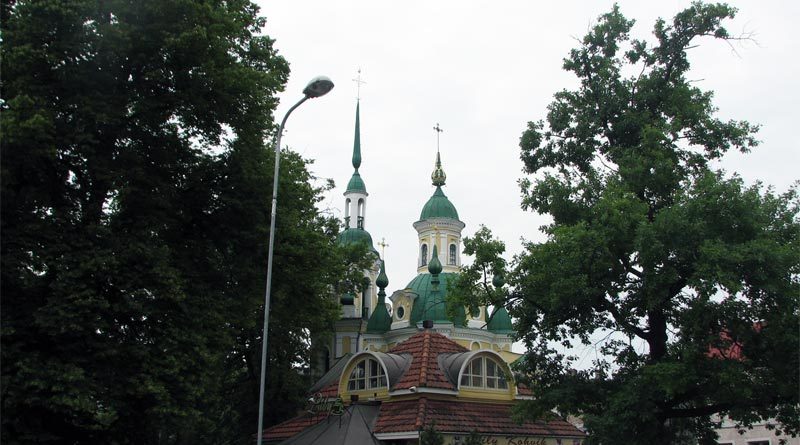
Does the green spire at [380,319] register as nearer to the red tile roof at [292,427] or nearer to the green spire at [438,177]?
the green spire at [438,177]

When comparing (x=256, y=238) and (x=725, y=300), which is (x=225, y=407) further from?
(x=725, y=300)

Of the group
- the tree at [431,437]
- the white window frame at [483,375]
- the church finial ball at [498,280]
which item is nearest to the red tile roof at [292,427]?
the white window frame at [483,375]

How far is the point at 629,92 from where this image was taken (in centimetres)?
2386

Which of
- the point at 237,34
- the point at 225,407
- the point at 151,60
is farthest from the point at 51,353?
the point at 225,407

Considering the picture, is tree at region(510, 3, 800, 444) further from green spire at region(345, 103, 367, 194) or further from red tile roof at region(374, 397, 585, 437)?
green spire at region(345, 103, 367, 194)

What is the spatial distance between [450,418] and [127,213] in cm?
1443

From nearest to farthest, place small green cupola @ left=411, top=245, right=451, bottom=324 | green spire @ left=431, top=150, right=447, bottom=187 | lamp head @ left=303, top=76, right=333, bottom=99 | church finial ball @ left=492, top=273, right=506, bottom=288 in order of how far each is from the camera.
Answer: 1. lamp head @ left=303, top=76, right=333, bottom=99
2. church finial ball @ left=492, top=273, right=506, bottom=288
3. small green cupola @ left=411, top=245, right=451, bottom=324
4. green spire @ left=431, top=150, right=447, bottom=187

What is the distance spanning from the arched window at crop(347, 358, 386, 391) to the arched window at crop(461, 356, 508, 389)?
10.9ft

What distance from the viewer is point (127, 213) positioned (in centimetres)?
2005

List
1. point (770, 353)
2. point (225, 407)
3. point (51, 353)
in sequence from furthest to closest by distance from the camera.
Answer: point (225, 407)
point (770, 353)
point (51, 353)

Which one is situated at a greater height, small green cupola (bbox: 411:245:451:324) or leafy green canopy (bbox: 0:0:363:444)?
small green cupola (bbox: 411:245:451:324)

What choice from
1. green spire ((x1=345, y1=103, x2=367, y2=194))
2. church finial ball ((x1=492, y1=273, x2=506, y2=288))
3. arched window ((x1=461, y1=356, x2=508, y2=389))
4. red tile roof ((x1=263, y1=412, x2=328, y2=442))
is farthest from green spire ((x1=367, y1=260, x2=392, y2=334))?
church finial ball ((x1=492, y1=273, x2=506, y2=288))

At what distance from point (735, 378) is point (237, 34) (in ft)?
49.1

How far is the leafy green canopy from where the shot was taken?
17.5m
